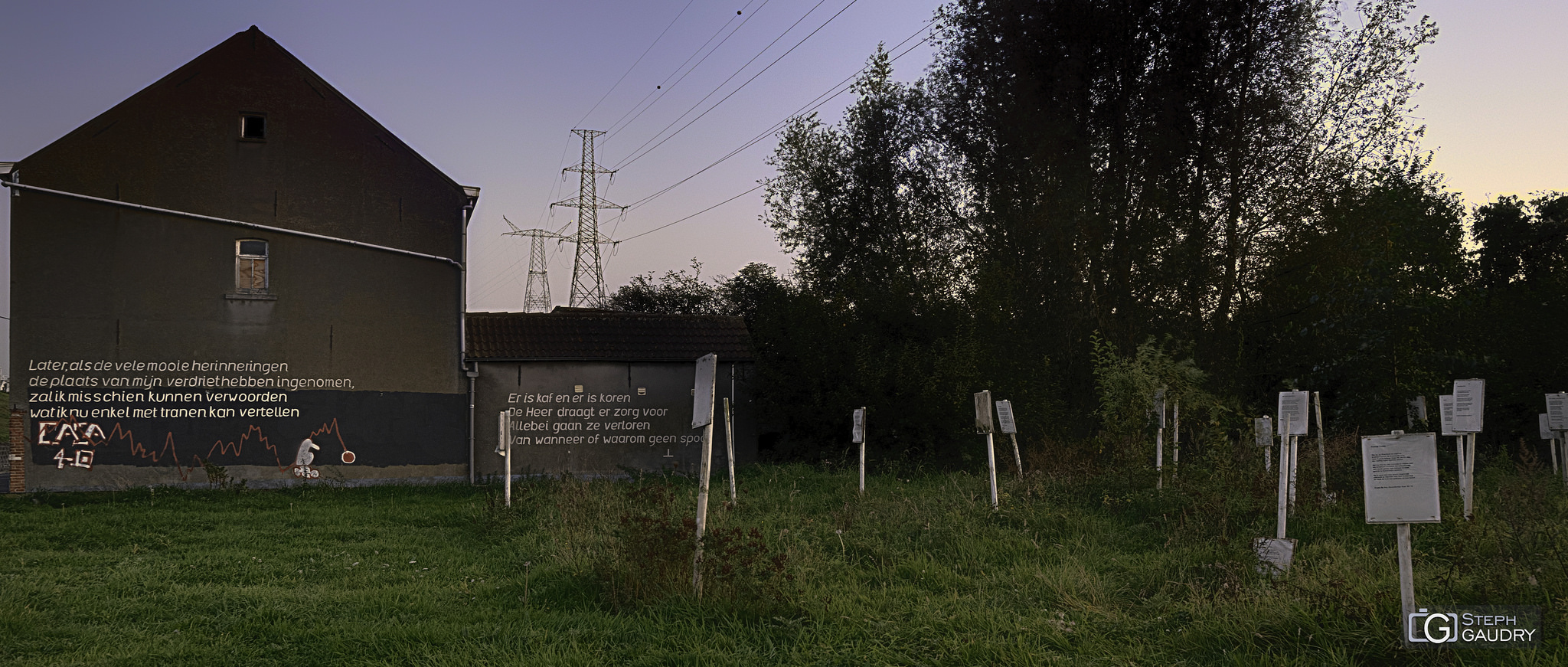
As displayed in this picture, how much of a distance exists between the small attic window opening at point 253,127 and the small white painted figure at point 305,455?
19.2ft

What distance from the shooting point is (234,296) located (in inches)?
693

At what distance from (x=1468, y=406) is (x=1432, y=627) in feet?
16.6

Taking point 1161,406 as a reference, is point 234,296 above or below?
above

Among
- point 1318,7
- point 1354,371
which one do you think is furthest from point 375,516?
point 1318,7

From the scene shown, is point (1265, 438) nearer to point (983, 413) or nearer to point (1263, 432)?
point (1263, 432)

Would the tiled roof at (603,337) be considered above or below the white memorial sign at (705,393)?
above

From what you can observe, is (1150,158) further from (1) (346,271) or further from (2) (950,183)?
(1) (346,271)

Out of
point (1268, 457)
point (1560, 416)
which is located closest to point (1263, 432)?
point (1268, 457)

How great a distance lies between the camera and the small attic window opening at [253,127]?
58.8ft

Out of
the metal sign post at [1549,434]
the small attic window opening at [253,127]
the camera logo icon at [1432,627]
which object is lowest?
the camera logo icon at [1432,627]

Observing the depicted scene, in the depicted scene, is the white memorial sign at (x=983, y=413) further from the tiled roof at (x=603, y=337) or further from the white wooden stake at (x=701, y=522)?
the tiled roof at (x=603, y=337)

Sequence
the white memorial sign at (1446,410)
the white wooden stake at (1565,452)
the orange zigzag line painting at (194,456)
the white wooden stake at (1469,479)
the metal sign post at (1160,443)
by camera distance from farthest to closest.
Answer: the orange zigzag line painting at (194,456) → the metal sign post at (1160,443) → the white wooden stake at (1565,452) → the white memorial sign at (1446,410) → the white wooden stake at (1469,479)

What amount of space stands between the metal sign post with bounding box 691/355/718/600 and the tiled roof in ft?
40.8

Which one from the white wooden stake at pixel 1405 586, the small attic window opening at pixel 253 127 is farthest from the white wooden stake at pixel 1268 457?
the small attic window opening at pixel 253 127
